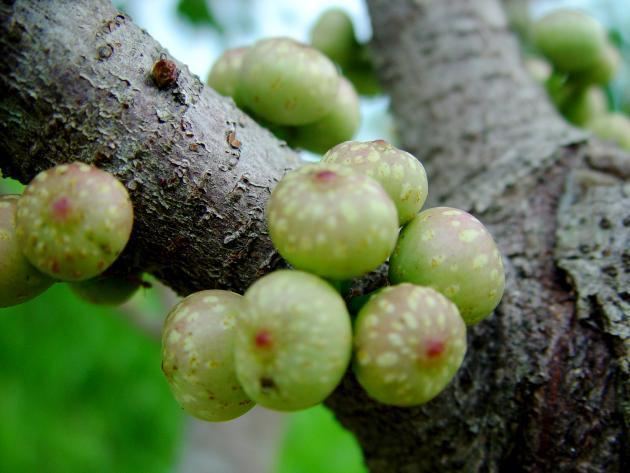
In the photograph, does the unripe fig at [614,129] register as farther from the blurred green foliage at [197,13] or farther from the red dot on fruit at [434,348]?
the blurred green foliage at [197,13]

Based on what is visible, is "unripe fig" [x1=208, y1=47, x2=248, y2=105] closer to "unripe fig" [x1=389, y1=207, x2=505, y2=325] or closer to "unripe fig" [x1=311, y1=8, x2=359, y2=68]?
"unripe fig" [x1=389, y1=207, x2=505, y2=325]

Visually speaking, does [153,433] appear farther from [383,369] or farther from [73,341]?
[383,369]

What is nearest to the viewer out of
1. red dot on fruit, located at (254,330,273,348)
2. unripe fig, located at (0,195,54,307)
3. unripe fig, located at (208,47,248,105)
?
red dot on fruit, located at (254,330,273,348)

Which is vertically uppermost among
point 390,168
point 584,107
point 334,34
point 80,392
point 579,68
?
point 390,168

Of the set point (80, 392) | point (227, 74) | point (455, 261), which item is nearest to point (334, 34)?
point (227, 74)

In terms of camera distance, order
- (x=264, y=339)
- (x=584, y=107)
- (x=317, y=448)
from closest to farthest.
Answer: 1. (x=264, y=339)
2. (x=584, y=107)
3. (x=317, y=448)

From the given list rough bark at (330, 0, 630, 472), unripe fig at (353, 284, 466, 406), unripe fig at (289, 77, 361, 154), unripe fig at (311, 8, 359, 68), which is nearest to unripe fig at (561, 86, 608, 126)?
rough bark at (330, 0, 630, 472)

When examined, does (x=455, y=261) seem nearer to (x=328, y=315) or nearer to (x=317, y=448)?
(x=328, y=315)
